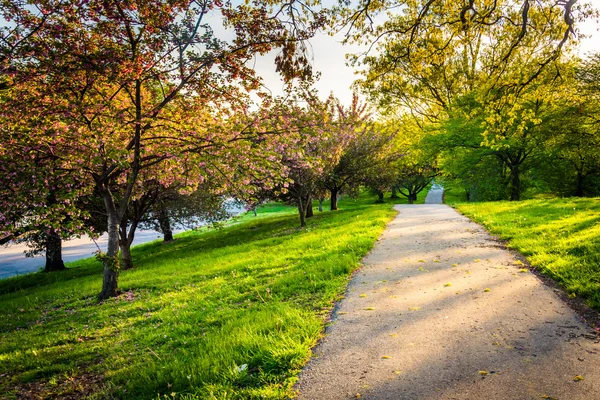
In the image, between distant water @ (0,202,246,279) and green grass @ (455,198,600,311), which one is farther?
distant water @ (0,202,246,279)

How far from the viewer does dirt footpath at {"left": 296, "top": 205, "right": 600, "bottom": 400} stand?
3490 millimetres

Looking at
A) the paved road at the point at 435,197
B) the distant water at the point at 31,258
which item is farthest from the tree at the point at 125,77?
the paved road at the point at 435,197

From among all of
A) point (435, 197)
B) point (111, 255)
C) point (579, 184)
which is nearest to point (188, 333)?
point (111, 255)

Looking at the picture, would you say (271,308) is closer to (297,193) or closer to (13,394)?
(13,394)

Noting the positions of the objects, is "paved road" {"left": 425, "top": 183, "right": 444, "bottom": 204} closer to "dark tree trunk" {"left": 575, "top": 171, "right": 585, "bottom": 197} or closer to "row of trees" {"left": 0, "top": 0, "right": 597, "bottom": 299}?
"dark tree trunk" {"left": 575, "top": 171, "right": 585, "bottom": 197}

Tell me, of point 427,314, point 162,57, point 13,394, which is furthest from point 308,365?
point 162,57

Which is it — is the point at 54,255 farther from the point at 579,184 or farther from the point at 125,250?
the point at 579,184

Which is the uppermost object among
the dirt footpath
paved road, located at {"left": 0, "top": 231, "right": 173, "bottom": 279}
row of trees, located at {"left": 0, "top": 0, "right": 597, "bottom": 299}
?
row of trees, located at {"left": 0, "top": 0, "right": 597, "bottom": 299}

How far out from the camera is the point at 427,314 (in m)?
5.29

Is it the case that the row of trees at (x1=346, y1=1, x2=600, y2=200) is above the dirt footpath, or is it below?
above

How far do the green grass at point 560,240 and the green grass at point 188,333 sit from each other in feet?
13.1

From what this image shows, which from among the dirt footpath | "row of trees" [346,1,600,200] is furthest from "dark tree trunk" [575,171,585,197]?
the dirt footpath

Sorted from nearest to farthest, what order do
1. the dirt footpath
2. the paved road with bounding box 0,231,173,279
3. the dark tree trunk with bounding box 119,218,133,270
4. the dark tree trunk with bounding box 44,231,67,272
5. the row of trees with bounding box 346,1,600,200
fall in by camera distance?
the dirt footpath < the row of trees with bounding box 346,1,600,200 < the dark tree trunk with bounding box 119,218,133,270 < the dark tree trunk with bounding box 44,231,67,272 < the paved road with bounding box 0,231,173,279

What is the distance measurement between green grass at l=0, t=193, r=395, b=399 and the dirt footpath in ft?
1.66
